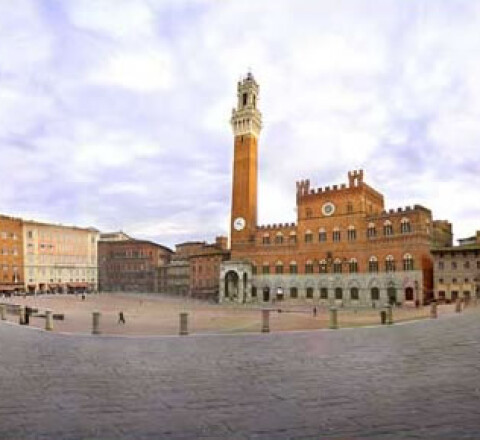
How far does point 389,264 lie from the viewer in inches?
2238

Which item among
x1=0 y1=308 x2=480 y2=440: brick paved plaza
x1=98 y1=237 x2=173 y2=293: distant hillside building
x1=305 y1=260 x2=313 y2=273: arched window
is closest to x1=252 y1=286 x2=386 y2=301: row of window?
x1=305 y1=260 x2=313 y2=273: arched window

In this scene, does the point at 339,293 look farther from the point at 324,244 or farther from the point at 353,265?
the point at 324,244

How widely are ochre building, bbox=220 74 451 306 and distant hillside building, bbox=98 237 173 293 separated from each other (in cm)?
3030

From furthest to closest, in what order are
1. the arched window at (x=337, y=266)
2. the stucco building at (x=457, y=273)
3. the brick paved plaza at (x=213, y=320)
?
the arched window at (x=337, y=266), the stucco building at (x=457, y=273), the brick paved plaza at (x=213, y=320)

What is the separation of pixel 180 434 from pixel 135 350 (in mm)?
10633

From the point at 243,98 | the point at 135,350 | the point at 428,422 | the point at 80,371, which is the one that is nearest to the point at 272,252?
the point at 243,98

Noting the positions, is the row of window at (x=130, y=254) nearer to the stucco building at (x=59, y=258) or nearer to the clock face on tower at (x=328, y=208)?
the stucco building at (x=59, y=258)

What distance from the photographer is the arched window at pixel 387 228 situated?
57.2 meters

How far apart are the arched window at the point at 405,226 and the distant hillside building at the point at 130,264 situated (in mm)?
52136

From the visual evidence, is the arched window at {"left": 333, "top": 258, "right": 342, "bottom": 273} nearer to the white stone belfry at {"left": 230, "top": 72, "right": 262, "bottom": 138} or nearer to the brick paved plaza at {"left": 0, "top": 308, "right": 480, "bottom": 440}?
the white stone belfry at {"left": 230, "top": 72, "right": 262, "bottom": 138}

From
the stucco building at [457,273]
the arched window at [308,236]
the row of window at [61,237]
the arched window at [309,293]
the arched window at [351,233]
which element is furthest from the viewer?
the row of window at [61,237]

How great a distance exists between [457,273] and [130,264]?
2509 inches

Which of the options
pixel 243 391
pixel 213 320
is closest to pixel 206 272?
pixel 213 320

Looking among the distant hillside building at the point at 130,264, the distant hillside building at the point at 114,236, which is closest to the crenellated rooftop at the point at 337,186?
the distant hillside building at the point at 130,264
